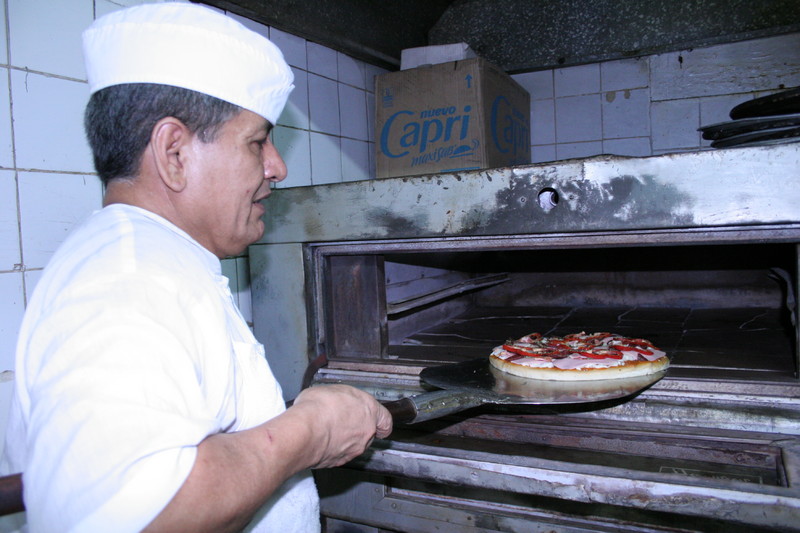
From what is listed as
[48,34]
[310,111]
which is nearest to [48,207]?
[48,34]

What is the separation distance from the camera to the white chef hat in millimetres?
702

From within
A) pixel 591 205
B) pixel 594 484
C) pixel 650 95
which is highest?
pixel 650 95

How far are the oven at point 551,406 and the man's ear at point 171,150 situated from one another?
0.49 m

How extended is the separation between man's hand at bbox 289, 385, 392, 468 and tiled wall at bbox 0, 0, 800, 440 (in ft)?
2.43

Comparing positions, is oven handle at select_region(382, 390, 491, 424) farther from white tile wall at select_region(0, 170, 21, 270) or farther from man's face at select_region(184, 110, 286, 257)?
white tile wall at select_region(0, 170, 21, 270)

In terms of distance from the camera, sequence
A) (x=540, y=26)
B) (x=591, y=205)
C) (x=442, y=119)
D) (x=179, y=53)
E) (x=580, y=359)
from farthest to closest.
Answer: (x=540, y=26), (x=442, y=119), (x=580, y=359), (x=591, y=205), (x=179, y=53)

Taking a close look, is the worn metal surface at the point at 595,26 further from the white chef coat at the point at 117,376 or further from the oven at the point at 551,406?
the white chef coat at the point at 117,376

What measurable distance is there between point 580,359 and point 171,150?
2.99ft

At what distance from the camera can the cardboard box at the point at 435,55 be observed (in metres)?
2.03

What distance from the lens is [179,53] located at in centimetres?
70

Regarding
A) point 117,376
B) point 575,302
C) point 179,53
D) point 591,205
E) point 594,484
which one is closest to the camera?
point 117,376

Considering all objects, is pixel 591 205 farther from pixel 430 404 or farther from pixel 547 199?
pixel 430 404

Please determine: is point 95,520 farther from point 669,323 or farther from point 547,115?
point 547,115

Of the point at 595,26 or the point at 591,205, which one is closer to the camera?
the point at 591,205
